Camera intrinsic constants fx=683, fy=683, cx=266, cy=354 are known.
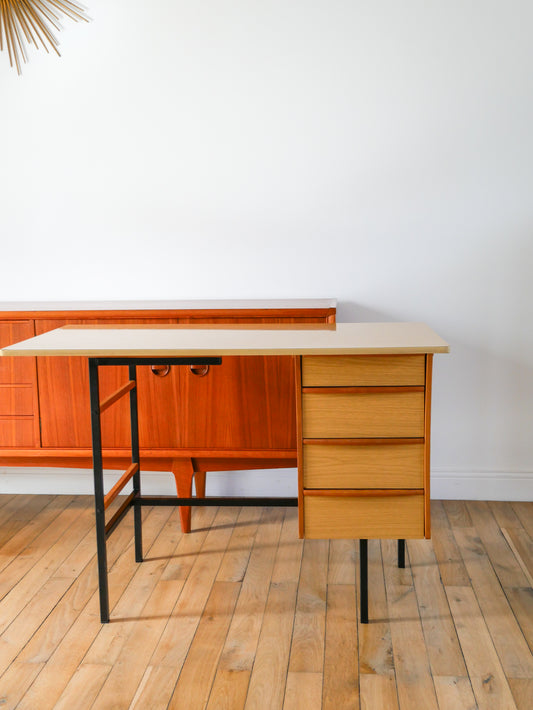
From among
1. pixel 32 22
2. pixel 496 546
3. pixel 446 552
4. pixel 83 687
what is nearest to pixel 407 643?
pixel 446 552

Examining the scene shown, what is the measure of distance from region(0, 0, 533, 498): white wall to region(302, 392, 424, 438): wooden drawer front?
1128mm

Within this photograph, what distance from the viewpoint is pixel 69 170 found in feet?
10.2

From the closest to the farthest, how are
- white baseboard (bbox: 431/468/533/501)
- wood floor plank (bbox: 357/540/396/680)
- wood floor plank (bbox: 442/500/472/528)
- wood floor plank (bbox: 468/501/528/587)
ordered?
1. wood floor plank (bbox: 357/540/396/680)
2. wood floor plank (bbox: 468/501/528/587)
3. wood floor plank (bbox: 442/500/472/528)
4. white baseboard (bbox: 431/468/533/501)

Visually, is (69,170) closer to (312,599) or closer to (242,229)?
(242,229)

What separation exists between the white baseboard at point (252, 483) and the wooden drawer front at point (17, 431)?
53cm

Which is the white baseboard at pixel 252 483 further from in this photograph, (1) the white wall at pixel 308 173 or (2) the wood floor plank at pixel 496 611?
(2) the wood floor plank at pixel 496 611

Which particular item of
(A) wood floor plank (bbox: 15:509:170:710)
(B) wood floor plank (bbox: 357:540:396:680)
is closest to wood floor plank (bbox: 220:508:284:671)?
(B) wood floor plank (bbox: 357:540:396:680)

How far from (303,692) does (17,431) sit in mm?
1629

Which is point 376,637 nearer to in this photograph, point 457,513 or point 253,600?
point 253,600

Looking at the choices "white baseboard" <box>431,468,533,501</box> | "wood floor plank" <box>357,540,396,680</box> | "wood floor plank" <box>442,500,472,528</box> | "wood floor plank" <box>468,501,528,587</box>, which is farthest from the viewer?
"white baseboard" <box>431,468,533,501</box>

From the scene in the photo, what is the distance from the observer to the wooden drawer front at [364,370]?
78.5 inches

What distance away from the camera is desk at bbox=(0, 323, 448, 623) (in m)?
1.99

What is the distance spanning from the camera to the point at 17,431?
283cm

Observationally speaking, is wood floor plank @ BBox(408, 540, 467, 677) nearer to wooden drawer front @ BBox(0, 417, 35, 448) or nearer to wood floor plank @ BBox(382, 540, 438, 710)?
wood floor plank @ BBox(382, 540, 438, 710)
